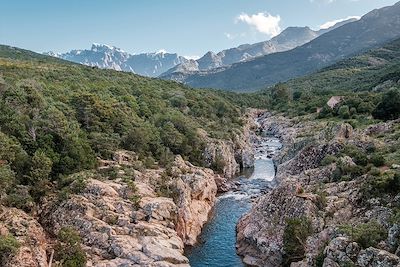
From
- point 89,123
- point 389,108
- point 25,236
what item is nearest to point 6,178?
point 25,236

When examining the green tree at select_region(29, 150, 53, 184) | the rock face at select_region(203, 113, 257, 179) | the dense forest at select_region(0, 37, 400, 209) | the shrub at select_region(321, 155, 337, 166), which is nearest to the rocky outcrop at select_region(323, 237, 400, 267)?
the shrub at select_region(321, 155, 337, 166)

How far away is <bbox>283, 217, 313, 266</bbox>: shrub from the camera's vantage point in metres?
42.7

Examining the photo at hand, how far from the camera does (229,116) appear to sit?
121 meters

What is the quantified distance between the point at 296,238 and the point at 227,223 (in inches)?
703

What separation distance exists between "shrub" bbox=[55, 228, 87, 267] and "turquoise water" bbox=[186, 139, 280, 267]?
1284cm

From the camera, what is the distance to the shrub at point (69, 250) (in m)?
39.4

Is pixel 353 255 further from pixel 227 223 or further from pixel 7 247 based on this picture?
pixel 7 247

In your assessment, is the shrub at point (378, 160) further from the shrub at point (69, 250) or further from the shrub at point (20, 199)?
the shrub at point (20, 199)

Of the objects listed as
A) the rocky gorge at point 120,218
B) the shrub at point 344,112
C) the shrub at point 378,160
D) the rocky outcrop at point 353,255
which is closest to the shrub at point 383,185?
the shrub at point 378,160

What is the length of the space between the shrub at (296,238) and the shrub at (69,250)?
65.8ft

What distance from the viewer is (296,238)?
141 feet

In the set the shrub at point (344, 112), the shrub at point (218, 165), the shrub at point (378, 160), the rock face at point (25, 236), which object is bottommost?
the shrub at point (218, 165)

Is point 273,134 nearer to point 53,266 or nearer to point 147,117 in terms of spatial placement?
point 147,117

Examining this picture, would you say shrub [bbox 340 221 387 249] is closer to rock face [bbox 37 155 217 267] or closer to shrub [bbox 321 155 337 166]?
rock face [bbox 37 155 217 267]
